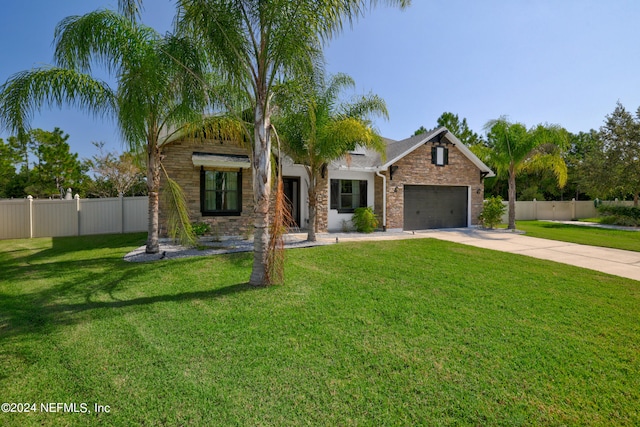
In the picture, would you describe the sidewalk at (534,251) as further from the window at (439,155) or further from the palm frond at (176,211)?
the window at (439,155)

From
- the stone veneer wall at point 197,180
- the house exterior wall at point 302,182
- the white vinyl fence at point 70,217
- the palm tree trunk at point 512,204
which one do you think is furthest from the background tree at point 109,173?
the palm tree trunk at point 512,204

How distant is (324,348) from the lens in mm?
3719

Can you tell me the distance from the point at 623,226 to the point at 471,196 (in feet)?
36.1

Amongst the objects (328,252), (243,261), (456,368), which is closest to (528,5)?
(328,252)

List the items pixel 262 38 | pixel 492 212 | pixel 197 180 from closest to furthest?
pixel 262 38
pixel 197 180
pixel 492 212

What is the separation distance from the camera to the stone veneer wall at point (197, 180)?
1152 cm

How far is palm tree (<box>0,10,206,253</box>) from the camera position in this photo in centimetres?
667

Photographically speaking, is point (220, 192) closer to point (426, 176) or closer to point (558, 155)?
point (426, 176)

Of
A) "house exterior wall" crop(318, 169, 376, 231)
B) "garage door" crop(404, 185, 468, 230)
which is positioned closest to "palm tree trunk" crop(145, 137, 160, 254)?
"house exterior wall" crop(318, 169, 376, 231)

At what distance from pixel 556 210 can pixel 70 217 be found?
33179 mm

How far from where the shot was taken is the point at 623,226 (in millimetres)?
19562

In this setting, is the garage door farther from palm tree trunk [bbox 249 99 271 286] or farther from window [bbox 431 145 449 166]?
palm tree trunk [bbox 249 99 271 286]

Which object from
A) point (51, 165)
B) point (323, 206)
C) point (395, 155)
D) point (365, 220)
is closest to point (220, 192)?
point (323, 206)

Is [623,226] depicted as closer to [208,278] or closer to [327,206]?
[327,206]
